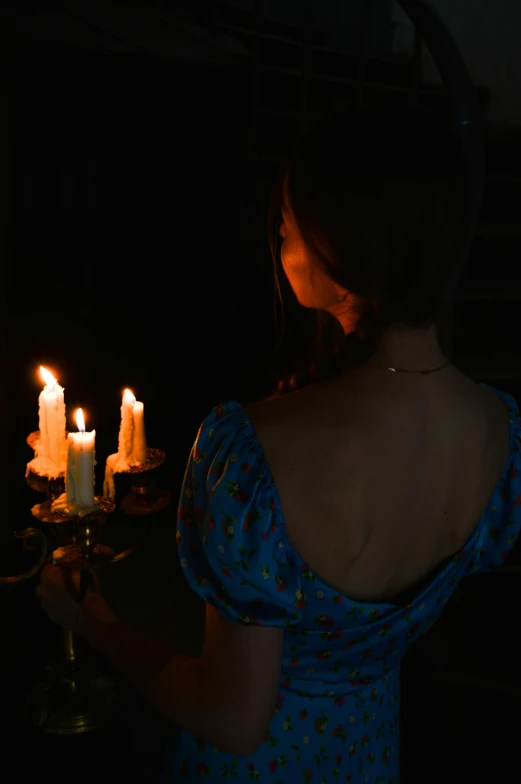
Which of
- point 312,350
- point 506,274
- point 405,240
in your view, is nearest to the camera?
point 405,240

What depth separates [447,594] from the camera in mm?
1144

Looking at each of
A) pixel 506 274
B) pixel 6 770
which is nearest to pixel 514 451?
pixel 6 770

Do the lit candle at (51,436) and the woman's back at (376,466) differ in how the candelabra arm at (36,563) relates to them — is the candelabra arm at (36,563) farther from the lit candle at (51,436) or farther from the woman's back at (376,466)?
the woman's back at (376,466)

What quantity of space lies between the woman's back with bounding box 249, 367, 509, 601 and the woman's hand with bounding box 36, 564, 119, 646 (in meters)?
0.40

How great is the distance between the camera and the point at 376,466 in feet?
2.97

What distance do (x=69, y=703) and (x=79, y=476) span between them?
58 centimetres

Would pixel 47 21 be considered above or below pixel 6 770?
above

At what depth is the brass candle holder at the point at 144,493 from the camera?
1261 mm

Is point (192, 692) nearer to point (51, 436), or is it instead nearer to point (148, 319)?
point (51, 436)

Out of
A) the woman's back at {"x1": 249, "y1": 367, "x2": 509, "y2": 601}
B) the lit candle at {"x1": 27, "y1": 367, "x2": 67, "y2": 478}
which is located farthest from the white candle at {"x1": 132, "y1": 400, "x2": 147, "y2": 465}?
the woman's back at {"x1": 249, "y1": 367, "x2": 509, "y2": 601}

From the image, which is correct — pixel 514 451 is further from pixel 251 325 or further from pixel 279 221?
pixel 251 325

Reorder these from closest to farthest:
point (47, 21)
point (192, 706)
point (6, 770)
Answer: point (192, 706), point (6, 770), point (47, 21)

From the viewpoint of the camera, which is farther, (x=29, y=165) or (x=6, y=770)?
(x=29, y=165)

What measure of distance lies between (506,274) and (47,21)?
1.99m
